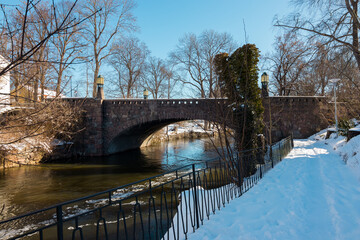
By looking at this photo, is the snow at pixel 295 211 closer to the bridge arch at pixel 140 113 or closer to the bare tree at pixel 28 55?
the bare tree at pixel 28 55

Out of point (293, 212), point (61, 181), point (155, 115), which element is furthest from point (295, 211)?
point (155, 115)

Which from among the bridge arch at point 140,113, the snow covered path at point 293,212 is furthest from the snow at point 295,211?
the bridge arch at point 140,113

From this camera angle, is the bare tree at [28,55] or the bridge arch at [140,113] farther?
the bridge arch at [140,113]

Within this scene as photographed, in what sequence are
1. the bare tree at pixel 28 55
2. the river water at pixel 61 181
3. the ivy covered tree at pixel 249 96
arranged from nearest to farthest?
1. the bare tree at pixel 28 55
2. the river water at pixel 61 181
3. the ivy covered tree at pixel 249 96

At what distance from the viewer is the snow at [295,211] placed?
274 centimetres

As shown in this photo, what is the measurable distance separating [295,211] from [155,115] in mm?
11645

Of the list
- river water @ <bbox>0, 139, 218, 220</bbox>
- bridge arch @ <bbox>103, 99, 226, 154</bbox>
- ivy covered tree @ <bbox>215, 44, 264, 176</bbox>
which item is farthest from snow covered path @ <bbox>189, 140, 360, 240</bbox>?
bridge arch @ <bbox>103, 99, 226, 154</bbox>

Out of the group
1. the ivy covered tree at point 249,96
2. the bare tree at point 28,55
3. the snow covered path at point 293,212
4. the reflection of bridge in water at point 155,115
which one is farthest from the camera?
the reflection of bridge in water at point 155,115

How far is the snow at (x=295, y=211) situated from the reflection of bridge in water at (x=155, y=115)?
8.67 meters

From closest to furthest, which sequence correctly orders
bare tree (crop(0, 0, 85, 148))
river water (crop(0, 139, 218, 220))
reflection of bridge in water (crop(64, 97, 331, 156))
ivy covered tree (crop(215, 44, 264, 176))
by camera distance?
bare tree (crop(0, 0, 85, 148)), river water (crop(0, 139, 218, 220)), ivy covered tree (crop(215, 44, 264, 176)), reflection of bridge in water (crop(64, 97, 331, 156))

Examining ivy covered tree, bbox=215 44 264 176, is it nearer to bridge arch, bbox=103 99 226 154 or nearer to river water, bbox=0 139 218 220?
river water, bbox=0 139 218 220

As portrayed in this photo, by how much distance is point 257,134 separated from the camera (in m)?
7.64

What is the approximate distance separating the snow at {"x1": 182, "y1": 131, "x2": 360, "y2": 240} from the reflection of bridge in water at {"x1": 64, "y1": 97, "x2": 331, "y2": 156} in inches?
341

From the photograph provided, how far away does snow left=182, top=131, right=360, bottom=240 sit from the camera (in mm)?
2744
